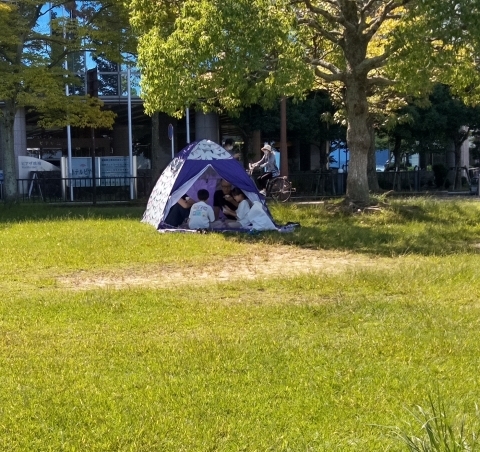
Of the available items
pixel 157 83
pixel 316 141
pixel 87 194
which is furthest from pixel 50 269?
pixel 316 141

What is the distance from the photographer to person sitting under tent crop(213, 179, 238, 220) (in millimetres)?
13172

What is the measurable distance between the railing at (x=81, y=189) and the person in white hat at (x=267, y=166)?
597 centimetres

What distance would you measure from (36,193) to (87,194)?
5.58 ft

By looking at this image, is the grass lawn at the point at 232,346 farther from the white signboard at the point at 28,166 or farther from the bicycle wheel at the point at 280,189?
Answer: the white signboard at the point at 28,166

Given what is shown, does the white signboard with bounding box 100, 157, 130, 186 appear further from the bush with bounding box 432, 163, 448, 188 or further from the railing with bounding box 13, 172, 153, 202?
the bush with bounding box 432, 163, 448, 188

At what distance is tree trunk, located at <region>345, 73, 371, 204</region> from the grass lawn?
5078mm

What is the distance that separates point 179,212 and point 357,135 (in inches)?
177

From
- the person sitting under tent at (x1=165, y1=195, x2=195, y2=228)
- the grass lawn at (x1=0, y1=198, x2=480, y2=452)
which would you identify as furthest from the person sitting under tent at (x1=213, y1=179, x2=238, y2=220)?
the grass lawn at (x1=0, y1=198, x2=480, y2=452)

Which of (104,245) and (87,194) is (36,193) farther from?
(104,245)

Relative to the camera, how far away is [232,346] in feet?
16.3

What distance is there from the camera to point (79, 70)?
951 inches

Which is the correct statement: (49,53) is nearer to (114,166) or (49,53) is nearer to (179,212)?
(114,166)

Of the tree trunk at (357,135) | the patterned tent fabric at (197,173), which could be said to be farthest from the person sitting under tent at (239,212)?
the tree trunk at (357,135)

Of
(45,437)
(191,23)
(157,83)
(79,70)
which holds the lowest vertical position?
(45,437)
